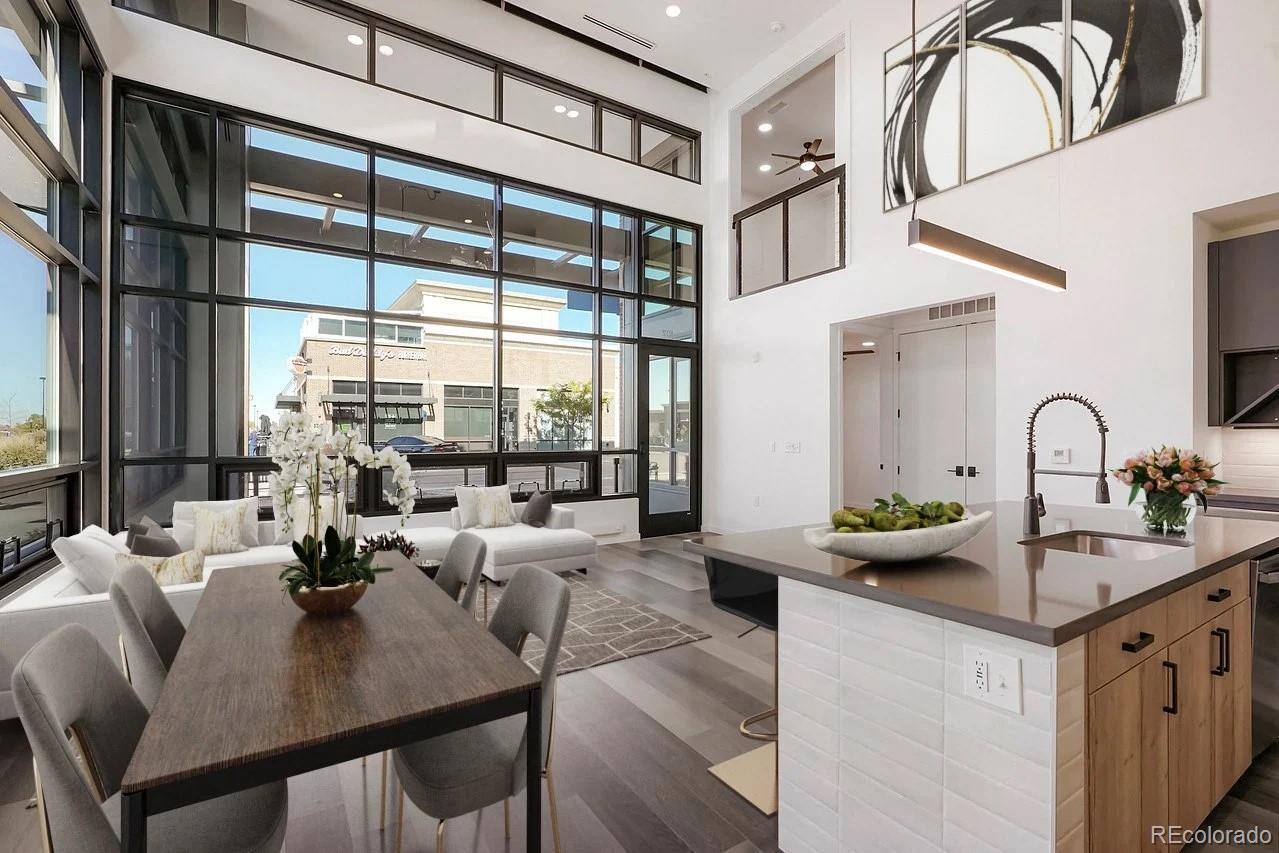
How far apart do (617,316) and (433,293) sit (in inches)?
82.5

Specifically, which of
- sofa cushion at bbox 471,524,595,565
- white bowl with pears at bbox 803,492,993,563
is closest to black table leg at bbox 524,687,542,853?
white bowl with pears at bbox 803,492,993,563

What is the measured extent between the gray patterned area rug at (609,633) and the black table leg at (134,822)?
2.42 meters

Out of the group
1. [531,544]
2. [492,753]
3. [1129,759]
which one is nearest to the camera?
[1129,759]

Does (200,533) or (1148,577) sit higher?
(1148,577)

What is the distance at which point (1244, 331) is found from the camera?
11.8 ft

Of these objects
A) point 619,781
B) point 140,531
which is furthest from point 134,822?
point 140,531

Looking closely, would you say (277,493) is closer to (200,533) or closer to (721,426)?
(200,533)

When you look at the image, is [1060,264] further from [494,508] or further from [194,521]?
[194,521]

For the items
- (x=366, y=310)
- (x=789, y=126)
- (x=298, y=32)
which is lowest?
(x=366, y=310)

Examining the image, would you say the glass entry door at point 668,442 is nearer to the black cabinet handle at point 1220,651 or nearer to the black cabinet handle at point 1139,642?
the black cabinet handle at point 1220,651

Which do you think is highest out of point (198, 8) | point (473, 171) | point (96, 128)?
point (198, 8)

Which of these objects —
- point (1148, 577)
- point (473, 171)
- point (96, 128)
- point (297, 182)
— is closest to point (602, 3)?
point (473, 171)

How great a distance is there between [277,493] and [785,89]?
23.3 feet

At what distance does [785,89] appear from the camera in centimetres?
698
